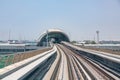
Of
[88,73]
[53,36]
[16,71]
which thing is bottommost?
[88,73]

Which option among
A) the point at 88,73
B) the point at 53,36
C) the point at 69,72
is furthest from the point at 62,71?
the point at 53,36

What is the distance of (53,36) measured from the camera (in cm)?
17625

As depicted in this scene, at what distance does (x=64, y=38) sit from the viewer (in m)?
167

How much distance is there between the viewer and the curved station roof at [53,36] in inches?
6048

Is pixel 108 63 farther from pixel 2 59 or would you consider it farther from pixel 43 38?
pixel 43 38

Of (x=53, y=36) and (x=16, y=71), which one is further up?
(x=53, y=36)

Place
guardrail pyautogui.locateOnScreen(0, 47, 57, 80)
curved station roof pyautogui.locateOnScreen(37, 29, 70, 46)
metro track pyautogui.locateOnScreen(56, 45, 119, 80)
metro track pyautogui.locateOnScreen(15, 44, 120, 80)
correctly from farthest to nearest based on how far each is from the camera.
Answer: curved station roof pyautogui.locateOnScreen(37, 29, 70, 46)
metro track pyautogui.locateOnScreen(56, 45, 119, 80)
metro track pyautogui.locateOnScreen(15, 44, 120, 80)
guardrail pyautogui.locateOnScreen(0, 47, 57, 80)

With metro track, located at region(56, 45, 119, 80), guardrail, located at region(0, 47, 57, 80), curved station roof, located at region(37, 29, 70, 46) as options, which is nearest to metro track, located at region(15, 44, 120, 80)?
metro track, located at region(56, 45, 119, 80)

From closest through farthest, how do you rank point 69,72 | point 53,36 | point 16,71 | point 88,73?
point 16,71 → point 88,73 → point 69,72 → point 53,36

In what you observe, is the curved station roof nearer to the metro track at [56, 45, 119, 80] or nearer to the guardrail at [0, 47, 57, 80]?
the metro track at [56, 45, 119, 80]

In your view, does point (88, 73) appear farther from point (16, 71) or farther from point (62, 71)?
point (16, 71)

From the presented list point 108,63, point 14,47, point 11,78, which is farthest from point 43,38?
point 11,78

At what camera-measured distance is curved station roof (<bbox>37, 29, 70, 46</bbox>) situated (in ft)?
504

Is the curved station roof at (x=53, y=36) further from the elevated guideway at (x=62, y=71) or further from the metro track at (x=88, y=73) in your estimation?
the metro track at (x=88, y=73)
